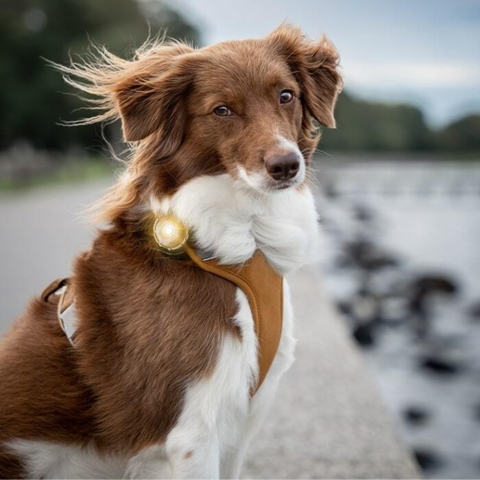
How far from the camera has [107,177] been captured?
29.0 metres

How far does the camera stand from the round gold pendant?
297 cm

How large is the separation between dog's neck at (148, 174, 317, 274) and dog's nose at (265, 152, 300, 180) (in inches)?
5.1

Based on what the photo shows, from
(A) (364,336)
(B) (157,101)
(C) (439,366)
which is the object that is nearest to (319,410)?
(B) (157,101)

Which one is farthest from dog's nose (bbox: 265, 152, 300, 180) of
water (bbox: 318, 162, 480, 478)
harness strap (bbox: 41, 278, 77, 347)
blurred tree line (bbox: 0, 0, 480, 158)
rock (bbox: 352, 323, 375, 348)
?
blurred tree line (bbox: 0, 0, 480, 158)

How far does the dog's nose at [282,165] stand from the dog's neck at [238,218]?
130 millimetres

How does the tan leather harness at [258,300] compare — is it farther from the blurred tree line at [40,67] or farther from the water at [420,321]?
the blurred tree line at [40,67]

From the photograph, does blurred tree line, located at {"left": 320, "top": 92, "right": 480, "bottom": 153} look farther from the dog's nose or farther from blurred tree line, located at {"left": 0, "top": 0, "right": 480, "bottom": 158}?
the dog's nose

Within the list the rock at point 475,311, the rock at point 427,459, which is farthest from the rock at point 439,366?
the rock at point 475,311

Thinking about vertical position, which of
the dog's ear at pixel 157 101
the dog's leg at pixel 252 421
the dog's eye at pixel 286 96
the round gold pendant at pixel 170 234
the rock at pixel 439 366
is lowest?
the rock at pixel 439 366

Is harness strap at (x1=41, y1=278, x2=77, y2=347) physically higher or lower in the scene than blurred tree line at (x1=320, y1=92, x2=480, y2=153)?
higher

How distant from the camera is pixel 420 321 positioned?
1315 centimetres

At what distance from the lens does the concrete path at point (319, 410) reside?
455 centimetres

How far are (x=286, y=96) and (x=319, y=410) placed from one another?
318 centimetres

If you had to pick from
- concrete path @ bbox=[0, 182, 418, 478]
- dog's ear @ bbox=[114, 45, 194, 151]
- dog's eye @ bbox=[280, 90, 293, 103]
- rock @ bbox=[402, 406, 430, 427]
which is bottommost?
rock @ bbox=[402, 406, 430, 427]
